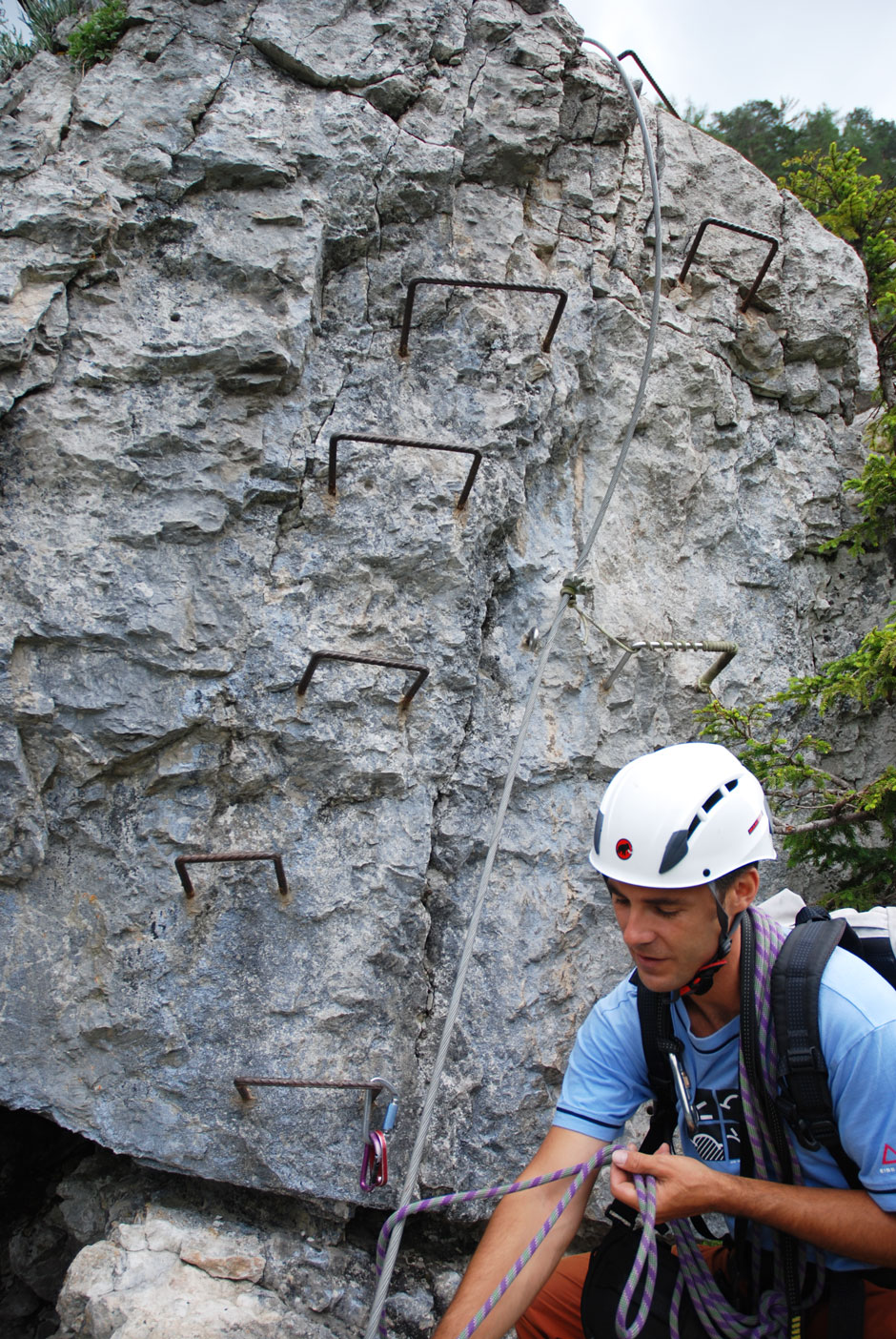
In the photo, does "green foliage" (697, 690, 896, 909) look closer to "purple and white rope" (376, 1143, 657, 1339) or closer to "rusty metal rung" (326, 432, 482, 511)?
"rusty metal rung" (326, 432, 482, 511)

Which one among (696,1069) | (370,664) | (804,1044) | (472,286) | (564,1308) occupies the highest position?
→ (472,286)

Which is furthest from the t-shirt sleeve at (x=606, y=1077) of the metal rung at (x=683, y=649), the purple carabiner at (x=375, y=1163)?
the metal rung at (x=683, y=649)

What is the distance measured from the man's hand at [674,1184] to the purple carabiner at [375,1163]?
1.22 metres

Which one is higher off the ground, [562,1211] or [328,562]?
[328,562]

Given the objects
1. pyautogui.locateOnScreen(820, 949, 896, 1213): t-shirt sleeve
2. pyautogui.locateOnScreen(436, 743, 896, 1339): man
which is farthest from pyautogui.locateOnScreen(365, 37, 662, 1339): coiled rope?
pyautogui.locateOnScreen(820, 949, 896, 1213): t-shirt sleeve

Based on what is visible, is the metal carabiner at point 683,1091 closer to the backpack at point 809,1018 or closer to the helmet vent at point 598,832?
the backpack at point 809,1018

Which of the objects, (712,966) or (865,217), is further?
(865,217)

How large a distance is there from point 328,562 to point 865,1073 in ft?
9.01

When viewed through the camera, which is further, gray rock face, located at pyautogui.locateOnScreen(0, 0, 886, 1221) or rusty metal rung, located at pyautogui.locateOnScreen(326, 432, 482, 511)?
rusty metal rung, located at pyautogui.locateOnScreen(326, 432, 482, 511)

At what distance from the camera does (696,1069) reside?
8.13 ft

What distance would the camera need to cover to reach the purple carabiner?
309cm

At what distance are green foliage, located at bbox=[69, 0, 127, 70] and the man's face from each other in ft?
15.0

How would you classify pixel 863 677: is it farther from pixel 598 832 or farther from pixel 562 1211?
pixel 562 1211

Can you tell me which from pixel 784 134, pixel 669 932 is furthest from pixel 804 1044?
pixel 784 134
